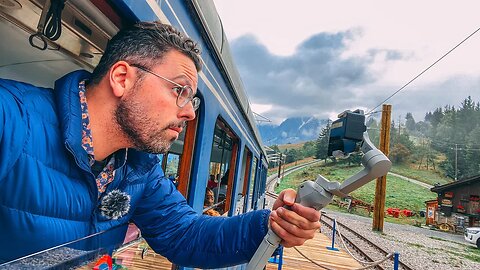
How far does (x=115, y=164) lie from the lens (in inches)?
55.9

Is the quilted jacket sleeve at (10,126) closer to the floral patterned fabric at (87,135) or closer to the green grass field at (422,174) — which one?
the floral patterned fabric at (87,135)

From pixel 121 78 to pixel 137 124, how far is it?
20cm

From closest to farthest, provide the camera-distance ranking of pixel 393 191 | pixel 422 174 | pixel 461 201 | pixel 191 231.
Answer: pixel 191 231
pixel 461 201
pixel 393 191
pixel 422 174

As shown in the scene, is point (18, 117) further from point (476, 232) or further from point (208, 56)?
point (476, 232)

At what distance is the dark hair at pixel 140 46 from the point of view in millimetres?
1360

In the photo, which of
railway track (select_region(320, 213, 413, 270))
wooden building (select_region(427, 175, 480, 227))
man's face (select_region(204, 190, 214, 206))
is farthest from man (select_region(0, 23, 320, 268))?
wooden building (select_region(427, 175, 480, 227))

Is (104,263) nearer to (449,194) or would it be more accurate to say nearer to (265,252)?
(265,252)

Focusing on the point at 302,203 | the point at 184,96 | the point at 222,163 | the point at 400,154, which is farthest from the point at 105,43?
the point at 400,154

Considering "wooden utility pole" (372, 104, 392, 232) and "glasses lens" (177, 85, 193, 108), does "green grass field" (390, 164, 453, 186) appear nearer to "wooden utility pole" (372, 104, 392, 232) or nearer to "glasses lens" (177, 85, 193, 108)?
"wooden utility pole" (372, 104, 392, 232)

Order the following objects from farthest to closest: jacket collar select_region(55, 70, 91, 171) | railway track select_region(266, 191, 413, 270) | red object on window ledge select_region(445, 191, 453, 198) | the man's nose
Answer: red object on window ledge select_region(445, 191, 453, 198), railway track select_region(266, 191, 413, 270), the man's nose, jacket collar select_region(55, 70, 91, 171)

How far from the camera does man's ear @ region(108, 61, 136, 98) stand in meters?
1.31

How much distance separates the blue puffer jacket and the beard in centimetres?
14

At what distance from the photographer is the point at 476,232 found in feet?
63.6

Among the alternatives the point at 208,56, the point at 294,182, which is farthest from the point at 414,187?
the point at 208,56
